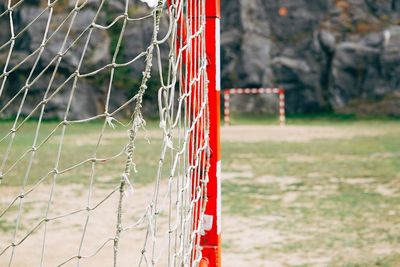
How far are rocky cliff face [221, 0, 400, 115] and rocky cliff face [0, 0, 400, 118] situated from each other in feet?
0.06

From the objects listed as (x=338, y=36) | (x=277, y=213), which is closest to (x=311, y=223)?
(x=277, y=213)

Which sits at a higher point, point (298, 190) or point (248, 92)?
point (248, 92)

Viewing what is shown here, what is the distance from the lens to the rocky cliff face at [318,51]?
13.2m

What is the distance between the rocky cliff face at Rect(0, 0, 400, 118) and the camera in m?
13.0

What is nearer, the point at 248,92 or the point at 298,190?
Result: the point at 298,190

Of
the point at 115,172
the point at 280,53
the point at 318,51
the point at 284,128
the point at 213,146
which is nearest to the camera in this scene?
the point at 213,146

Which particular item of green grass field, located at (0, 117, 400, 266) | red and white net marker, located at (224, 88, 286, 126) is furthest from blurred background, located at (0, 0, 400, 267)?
red and white net marker, located at (224, 88, 286, 126)

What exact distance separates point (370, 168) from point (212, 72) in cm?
367

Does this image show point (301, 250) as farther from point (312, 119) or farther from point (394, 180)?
point (312, 119)

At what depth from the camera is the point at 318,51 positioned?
1379 centimetres

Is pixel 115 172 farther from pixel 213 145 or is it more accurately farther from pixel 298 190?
pixel 213 145

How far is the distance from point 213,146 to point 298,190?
2.45 m

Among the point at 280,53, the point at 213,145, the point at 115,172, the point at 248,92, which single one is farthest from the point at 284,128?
the point at 213,145

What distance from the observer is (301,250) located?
2785 millimetres
